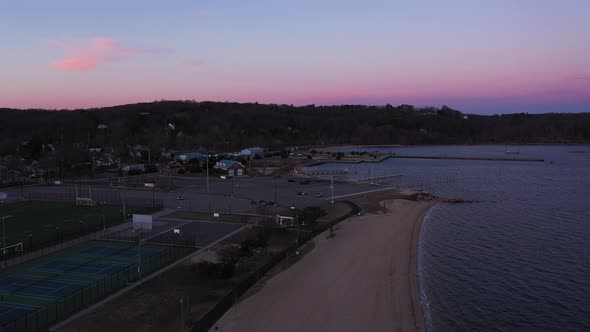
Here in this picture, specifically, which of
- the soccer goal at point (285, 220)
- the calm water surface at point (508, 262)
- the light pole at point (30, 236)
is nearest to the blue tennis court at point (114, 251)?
the light pole at point (30, 236)

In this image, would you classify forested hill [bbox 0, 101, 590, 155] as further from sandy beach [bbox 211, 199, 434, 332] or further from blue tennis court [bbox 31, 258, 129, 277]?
sandy beach [bbox 211, 199, 434, 332]

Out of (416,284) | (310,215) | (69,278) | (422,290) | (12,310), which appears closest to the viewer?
(12,310)

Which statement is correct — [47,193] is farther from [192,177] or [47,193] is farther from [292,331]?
[292,331]

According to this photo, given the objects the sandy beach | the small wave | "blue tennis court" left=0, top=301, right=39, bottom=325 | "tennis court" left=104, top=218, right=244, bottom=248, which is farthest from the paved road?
"blue tennis court" left=0, top=301, right=39, bottom=325

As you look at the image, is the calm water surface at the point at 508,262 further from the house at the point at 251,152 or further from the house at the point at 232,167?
the house at the point at 251,152

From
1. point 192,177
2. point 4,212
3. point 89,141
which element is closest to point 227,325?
point 4,212

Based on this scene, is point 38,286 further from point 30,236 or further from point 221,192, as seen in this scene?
point 221,192

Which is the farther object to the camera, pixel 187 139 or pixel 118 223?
pixel 187 139

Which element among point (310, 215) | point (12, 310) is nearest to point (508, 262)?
point (310, 215)
